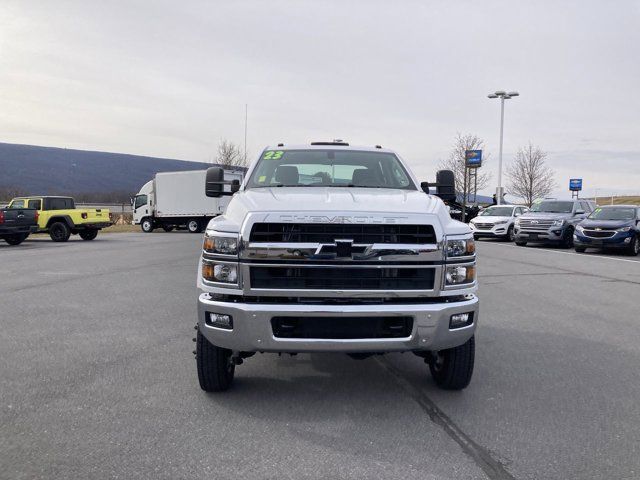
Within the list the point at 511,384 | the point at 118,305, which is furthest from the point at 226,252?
the point at 118,305

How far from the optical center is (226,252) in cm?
382

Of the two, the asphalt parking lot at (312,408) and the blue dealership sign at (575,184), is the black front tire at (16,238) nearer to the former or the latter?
the asphalt parking lot at (312,408)

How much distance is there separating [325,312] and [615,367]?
9.91 ft

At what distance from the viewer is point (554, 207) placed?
23125 mm

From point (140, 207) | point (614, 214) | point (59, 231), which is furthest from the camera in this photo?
point (140, 207)

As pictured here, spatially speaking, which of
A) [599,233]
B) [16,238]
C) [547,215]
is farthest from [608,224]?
[16,238]

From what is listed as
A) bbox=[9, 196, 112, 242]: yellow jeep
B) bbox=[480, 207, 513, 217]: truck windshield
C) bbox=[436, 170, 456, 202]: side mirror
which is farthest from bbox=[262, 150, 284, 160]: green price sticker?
bbox=[480, 207, 513, 217]: truck windshield

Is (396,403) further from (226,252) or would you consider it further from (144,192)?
(144,192)

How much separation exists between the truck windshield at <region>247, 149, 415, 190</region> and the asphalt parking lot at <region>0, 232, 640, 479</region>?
5.38 feet

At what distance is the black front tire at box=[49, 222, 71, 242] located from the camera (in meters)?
23.1

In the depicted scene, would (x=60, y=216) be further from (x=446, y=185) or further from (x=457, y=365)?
(x=457, y=365)

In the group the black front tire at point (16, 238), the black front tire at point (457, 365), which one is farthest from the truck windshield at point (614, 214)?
the black front tire at point (16, 238)

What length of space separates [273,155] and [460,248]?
8.70ft

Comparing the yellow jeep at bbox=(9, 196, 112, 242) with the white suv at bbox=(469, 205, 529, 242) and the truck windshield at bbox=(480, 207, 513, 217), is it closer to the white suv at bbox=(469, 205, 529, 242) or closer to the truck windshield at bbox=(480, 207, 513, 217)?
the white suv at bbox=(469, 205, 529, 242)
